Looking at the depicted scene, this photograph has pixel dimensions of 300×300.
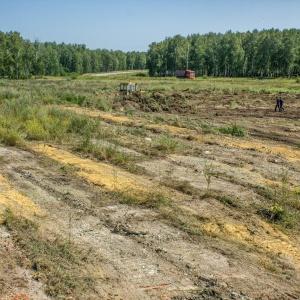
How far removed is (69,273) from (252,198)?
4788mm

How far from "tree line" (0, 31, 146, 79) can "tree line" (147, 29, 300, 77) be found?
90.8ft

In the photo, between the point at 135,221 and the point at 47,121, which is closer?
the point at 135,221

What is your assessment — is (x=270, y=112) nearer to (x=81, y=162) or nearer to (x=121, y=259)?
(x=81, y=162)

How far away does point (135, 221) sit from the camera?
7176 mm

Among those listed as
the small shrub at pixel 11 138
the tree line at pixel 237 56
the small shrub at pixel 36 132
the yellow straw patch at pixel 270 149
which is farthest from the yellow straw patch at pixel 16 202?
the tree line at pixel 237 56

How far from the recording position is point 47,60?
10281 centimetres

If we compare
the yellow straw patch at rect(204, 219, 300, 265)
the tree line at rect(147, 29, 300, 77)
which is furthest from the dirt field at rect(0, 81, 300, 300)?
the tree line at rect(147, 29, 300, 77)

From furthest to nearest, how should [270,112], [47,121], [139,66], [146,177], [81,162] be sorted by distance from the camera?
[139,66] → [270,112] → [47,121] → [81,162] → [146,177]

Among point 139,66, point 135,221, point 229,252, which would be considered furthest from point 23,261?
point 139,66

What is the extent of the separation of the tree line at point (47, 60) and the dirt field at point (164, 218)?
224ft

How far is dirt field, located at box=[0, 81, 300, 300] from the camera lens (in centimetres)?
513

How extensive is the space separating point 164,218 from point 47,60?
10236 centimetres

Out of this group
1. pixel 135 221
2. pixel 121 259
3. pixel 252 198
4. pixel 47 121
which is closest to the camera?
pixel 121 259

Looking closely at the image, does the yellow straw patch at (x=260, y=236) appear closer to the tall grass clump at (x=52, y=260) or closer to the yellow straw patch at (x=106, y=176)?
the yellow straw patch at (x=106, y=176)
